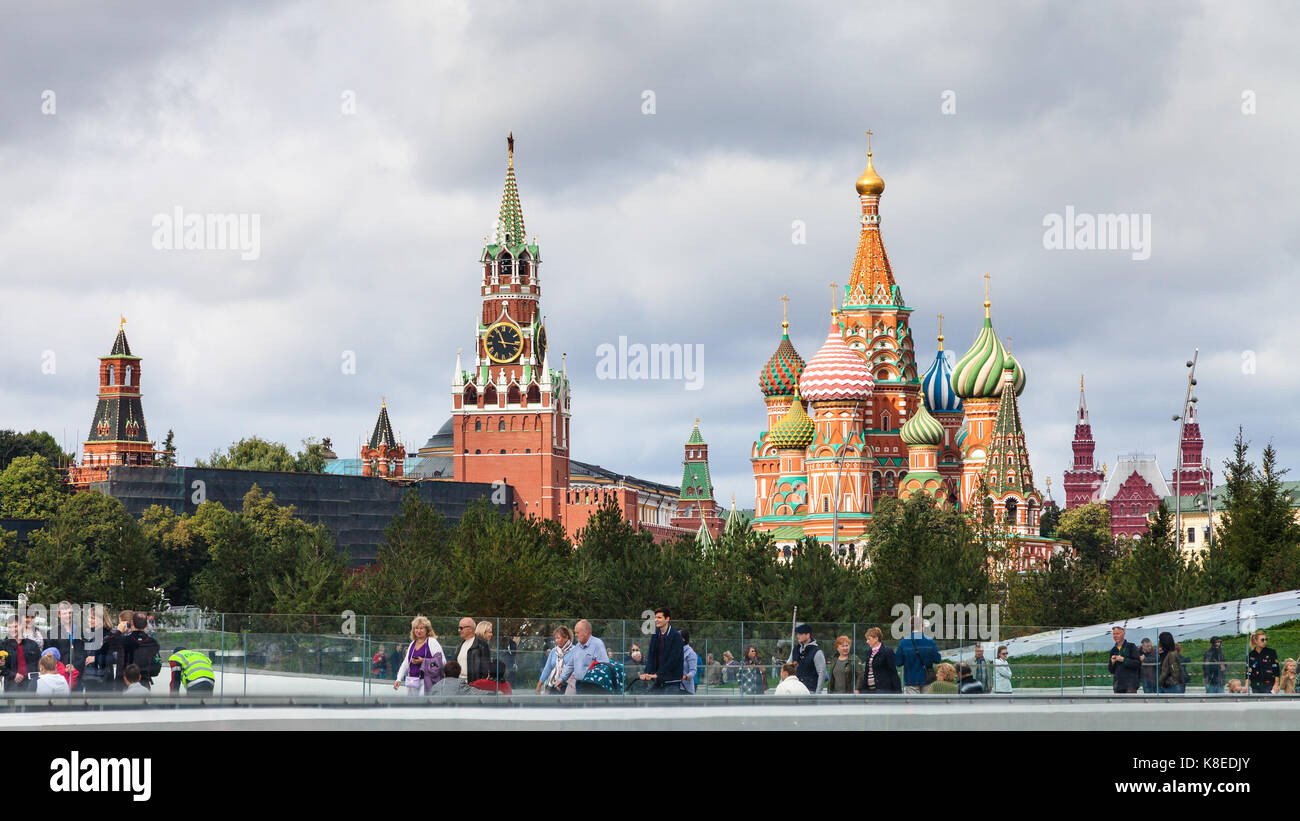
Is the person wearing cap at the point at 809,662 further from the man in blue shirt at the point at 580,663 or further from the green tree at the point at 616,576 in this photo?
the green tree at the point at 616,576

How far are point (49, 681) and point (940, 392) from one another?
128 meters

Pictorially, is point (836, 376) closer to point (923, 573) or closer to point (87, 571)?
point (87, 571)

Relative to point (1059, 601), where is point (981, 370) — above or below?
above

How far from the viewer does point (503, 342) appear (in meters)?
188

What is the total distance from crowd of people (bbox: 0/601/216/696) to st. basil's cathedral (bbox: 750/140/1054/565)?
330 feet

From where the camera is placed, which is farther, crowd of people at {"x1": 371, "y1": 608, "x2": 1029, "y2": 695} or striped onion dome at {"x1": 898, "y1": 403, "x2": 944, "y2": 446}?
striped onion dome at {"x1": 898, "y1": 403, "x2": 944, "y2": 446}

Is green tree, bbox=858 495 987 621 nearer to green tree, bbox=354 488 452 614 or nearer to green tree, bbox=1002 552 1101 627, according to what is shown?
green tree, bbox=1002 552 1101 627

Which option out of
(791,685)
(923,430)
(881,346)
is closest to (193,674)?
(791,685)

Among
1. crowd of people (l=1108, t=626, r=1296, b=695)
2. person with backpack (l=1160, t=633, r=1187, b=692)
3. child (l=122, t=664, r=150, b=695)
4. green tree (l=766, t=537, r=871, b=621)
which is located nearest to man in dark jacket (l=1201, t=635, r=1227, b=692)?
crowd of people (l=1108, t=626, r=1296, b=695)

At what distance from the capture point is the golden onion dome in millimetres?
148375
